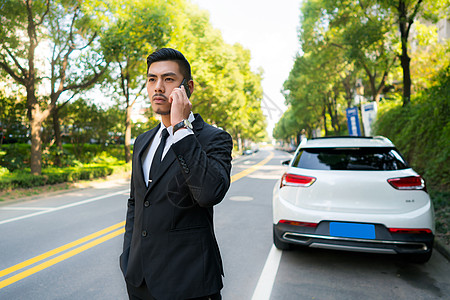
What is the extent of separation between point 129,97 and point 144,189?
62.7 ft

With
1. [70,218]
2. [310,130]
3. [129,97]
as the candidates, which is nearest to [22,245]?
[70,218]

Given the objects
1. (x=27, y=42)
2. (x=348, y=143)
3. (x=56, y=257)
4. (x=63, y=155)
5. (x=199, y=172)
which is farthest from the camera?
(x=63, y=155)

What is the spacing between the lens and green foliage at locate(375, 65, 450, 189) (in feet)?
23.6

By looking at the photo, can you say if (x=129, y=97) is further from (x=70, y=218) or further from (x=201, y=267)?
(x=201, y=267)

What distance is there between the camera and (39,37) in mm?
13641

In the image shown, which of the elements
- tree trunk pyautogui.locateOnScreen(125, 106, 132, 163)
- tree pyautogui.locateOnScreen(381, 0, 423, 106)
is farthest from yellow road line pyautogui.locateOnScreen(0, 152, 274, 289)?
tree trunk pyautogui.locateOnScreen(125, 106, 132, 163)

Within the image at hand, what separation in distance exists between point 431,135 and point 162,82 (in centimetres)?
944

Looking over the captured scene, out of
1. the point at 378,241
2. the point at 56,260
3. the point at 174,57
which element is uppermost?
the point at 174,57

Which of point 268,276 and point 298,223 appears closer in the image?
point 268,276

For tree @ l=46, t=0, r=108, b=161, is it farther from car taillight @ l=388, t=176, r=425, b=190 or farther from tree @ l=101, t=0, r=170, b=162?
car taillight @ l=388, t=176, r=425, b=190

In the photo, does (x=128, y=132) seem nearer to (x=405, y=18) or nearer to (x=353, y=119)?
(x=353, y=119)

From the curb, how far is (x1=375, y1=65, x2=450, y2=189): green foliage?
3.50 m

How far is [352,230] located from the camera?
3559mm

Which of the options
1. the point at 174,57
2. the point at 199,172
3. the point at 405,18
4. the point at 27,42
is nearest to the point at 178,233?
the point at 199,172
